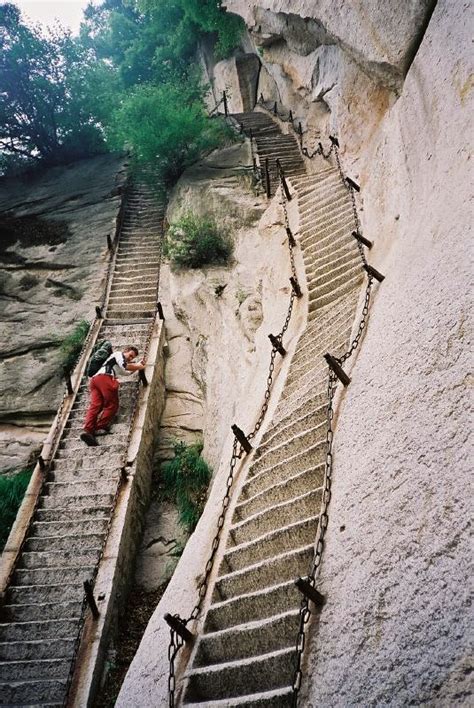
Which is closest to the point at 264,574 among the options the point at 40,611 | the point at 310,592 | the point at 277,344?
the point at 310,592

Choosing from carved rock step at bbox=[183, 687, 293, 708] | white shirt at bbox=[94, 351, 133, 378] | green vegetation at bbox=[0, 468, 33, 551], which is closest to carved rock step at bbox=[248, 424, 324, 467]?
carved rock step at bbox=[183, 687, 293, 708]

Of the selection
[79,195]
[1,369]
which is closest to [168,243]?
[1,369]

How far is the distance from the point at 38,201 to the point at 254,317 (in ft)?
37.8

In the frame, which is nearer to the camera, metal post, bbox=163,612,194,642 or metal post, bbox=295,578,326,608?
metal post, bbox=295,578,326,608

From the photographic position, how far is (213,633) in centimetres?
327

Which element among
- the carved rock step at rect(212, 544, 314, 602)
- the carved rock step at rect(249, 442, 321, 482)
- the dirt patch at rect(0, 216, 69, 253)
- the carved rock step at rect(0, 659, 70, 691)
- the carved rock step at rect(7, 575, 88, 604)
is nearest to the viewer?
the carved rock step at rect(212, 544, 314, 602)

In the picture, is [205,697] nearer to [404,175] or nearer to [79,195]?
[404,175]

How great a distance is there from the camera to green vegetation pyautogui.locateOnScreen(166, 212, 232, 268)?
34.0ft

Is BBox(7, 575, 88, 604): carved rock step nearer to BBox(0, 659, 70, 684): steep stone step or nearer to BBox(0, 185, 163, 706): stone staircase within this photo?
BBox(0, 185, 163, 706): stone staircase

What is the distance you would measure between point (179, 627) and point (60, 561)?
3967mm

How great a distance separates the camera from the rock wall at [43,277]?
9.55 m

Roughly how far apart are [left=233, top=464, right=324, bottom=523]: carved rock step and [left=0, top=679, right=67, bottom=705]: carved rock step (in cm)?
313

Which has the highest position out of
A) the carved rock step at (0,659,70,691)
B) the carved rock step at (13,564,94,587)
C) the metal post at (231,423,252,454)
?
the carved rock step at (13,564,94,587)

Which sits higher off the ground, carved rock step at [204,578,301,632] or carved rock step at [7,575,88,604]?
carved rock step at [7,575,88,604]
